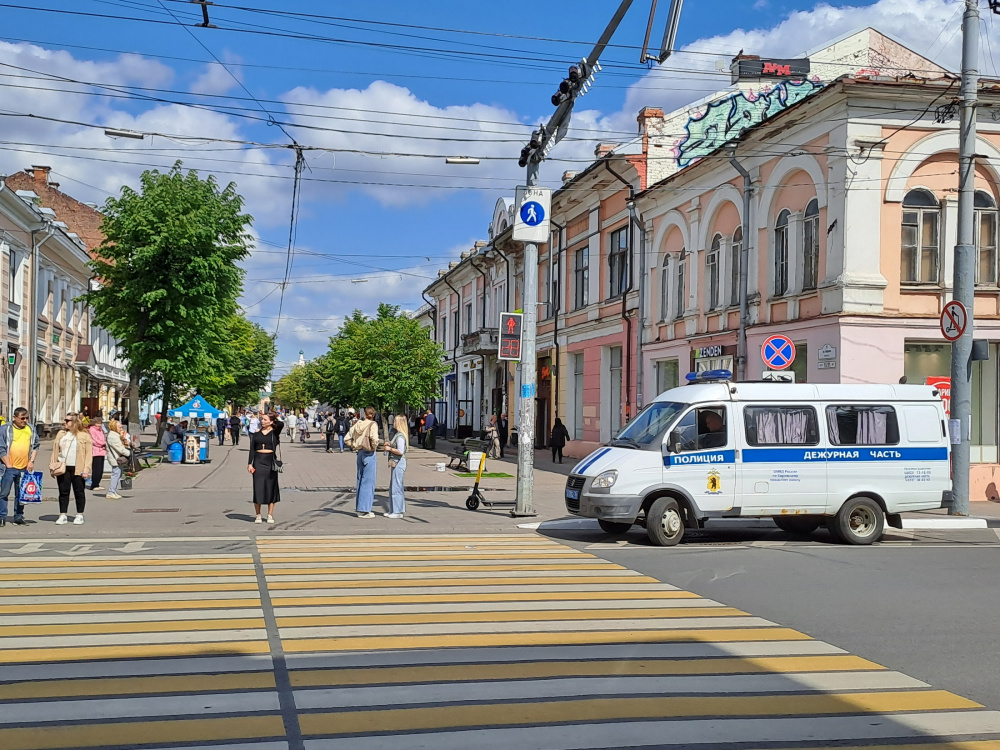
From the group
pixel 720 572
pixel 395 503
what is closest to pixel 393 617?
pixel 720 572

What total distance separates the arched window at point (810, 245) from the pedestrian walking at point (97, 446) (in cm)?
1470

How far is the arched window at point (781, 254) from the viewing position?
74.2 ft

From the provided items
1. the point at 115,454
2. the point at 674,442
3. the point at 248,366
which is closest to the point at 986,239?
the point at 674,442

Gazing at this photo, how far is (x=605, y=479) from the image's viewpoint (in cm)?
1377

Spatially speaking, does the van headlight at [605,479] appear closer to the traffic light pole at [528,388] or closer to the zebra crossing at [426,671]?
the traffic light pole at [528,388]

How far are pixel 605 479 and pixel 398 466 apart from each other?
13.4ft

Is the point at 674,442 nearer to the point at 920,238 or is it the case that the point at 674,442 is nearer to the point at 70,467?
the point at 70,467

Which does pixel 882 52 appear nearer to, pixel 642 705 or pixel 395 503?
pixel 395 503

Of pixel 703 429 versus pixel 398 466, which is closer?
pixel 703 429

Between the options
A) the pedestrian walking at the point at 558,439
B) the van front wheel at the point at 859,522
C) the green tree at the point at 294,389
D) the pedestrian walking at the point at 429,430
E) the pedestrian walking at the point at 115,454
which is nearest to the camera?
the van front wheel at the point at 859,522

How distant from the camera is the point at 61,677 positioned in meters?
6.25

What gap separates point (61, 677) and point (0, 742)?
126 cm

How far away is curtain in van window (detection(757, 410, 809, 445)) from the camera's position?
14.1 metres

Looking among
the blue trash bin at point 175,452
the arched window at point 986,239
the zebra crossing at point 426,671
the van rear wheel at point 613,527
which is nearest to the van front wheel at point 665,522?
the van rear wheel at point 613,527
